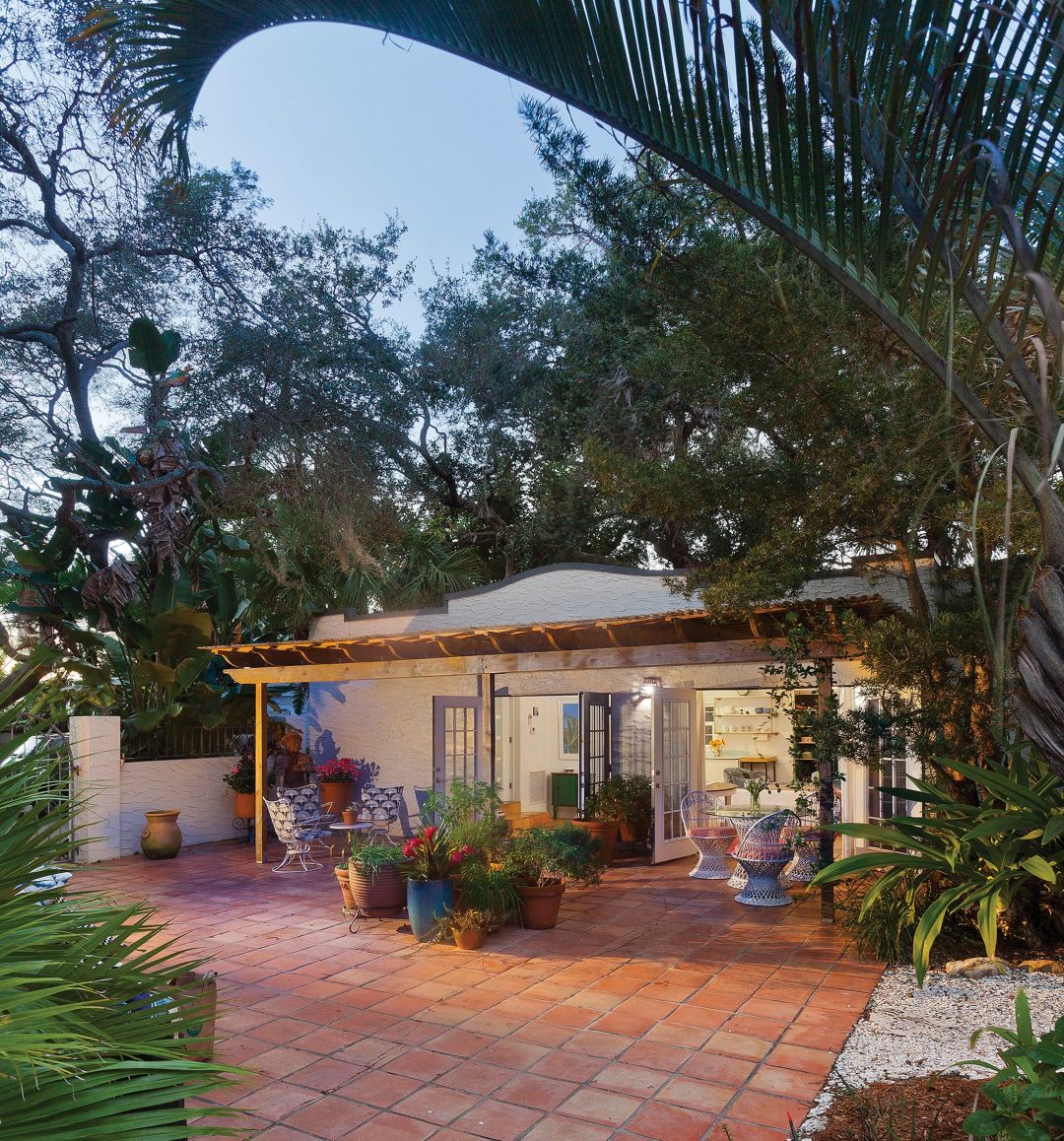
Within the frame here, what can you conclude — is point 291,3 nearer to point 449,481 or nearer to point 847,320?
point 847,320

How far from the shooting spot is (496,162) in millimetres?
14445

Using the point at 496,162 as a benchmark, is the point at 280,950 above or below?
below

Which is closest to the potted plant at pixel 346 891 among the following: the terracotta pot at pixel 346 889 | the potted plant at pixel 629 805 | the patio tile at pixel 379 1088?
the terracotta pot at pixel 346 889

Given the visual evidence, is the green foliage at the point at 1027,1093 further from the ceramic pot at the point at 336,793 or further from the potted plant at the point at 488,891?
the ceramic pot at the point at 336,793

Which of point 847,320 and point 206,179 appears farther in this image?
point 206,179

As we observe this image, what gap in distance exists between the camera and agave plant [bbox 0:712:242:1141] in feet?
5.47

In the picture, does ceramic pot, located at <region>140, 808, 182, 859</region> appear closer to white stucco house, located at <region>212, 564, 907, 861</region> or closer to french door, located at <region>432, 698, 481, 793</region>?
white stucco house, located at <region>212, 564, 907, 861</region>

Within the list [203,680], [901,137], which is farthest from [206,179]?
[901,137]

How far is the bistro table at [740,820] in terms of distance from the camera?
9.08m

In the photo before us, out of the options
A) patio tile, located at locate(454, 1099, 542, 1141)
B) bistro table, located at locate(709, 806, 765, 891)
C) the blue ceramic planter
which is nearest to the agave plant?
patio tile, located at locate(454, 1099, 542, 1141)

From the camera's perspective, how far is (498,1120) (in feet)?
13.7

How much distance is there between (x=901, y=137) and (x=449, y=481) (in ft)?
43.8

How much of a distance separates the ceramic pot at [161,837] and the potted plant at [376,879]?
459cm

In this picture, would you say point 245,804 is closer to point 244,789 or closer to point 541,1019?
point 244,789
